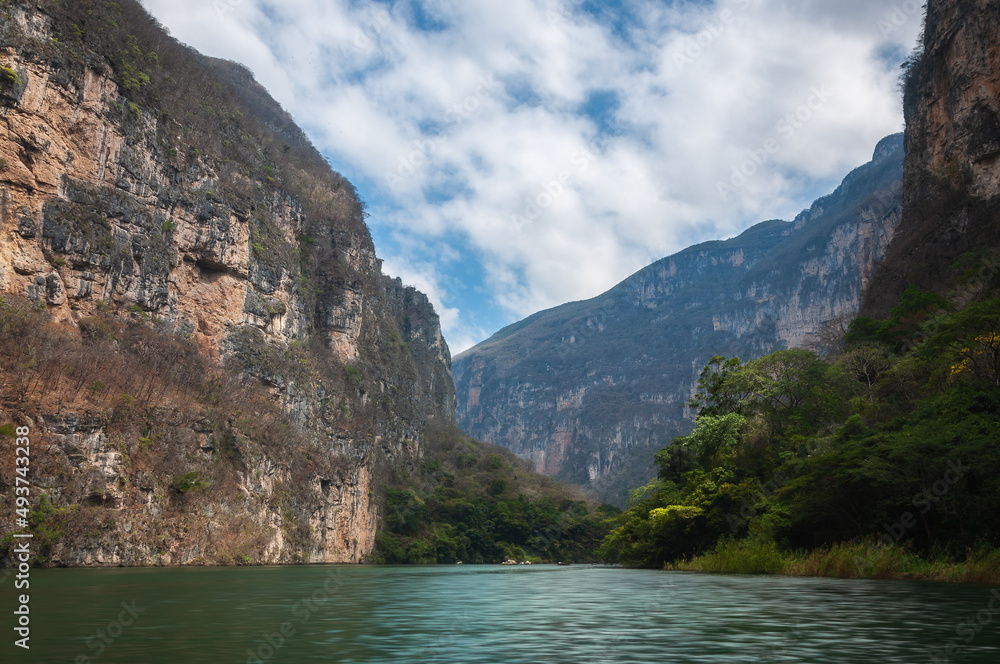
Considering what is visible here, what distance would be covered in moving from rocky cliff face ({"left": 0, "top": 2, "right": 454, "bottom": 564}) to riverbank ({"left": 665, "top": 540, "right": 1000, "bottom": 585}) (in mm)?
37774

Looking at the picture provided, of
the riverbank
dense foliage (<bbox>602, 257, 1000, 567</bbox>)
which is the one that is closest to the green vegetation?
dense foliage (<bbox>602, 257, 1000, 567</bbox>)

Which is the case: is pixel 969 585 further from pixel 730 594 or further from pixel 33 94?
pixel 33 94

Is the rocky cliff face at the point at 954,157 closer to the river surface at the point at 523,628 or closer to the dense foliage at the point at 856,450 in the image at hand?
the dense foliage at the point at 856,450

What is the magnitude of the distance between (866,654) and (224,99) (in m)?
113

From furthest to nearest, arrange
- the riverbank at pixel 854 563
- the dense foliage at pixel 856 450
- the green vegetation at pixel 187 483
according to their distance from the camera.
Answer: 1. the green vegetation at pixel 187 483
2. the dense foliage at pixel 856 450
3. the riverbank at pixel 854 563

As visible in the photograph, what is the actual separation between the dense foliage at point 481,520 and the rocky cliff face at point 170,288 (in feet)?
23.1

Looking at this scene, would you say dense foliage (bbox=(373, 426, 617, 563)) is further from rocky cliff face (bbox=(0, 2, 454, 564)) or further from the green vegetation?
the green vegetation

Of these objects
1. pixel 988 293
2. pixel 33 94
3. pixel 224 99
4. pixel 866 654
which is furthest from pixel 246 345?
pixel 866 654

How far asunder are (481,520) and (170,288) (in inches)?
2468

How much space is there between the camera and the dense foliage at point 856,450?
22375mm

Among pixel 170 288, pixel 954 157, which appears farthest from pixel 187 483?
pixel 954 157

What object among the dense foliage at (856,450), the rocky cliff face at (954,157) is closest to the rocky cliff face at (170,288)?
the dense foliage at (856,450)

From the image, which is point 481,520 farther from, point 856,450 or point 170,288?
point 856,450

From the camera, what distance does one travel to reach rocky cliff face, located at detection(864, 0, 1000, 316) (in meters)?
52.9
